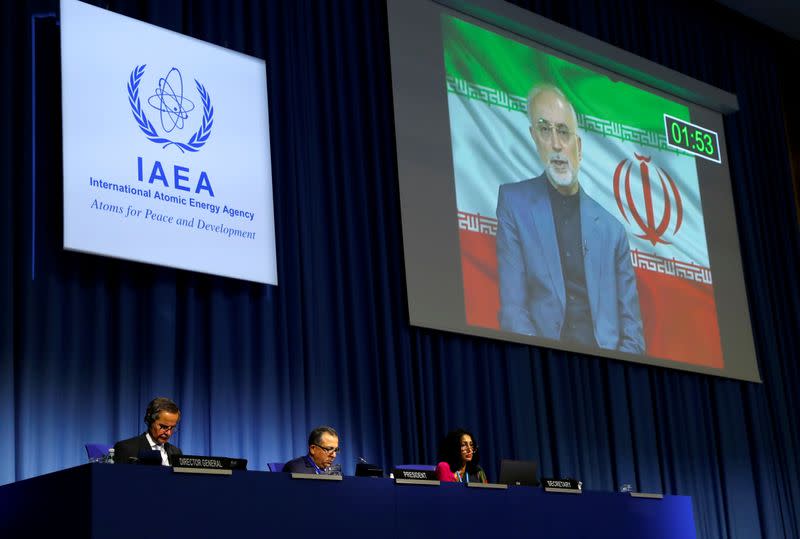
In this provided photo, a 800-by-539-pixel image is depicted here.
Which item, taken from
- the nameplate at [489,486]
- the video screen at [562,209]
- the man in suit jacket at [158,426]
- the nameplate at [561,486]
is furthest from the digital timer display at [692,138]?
the man in suit jacket at [158,426]

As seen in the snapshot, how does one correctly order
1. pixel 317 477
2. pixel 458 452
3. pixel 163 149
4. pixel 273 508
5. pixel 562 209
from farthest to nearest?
pixel 562 209
pixel 163 149
pixel 458 452
pixel 317 477
pixel 273 508

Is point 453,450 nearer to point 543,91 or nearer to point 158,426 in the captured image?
point 158,426

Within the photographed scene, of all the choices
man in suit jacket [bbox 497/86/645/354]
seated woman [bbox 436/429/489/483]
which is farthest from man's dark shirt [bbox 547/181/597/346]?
seated woman [bbox 436/429/489/483]

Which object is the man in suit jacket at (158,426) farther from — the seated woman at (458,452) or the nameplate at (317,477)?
the seated woman at (458,452)

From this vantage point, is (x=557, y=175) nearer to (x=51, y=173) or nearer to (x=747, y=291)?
(x=747, y=291)

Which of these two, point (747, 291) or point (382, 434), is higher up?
point (747, 291)

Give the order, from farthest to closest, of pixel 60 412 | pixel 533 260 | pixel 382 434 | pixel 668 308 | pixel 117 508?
pixel 668 308 < pixel 533 260 < pixel 382 434 < pixel 60 412 < pixel 117 508

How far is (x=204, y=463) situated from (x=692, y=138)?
6420mm

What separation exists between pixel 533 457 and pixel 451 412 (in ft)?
2.33

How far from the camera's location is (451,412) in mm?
7074

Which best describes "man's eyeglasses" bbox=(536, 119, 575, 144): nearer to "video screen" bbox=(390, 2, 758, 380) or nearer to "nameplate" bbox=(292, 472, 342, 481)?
"video screen" bbox=(390, 2, 758, 380)

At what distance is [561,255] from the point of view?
7766 millimetres

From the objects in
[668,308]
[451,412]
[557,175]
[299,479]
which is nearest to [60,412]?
[299,479]

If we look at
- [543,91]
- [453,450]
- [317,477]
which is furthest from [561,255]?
[317,477]
